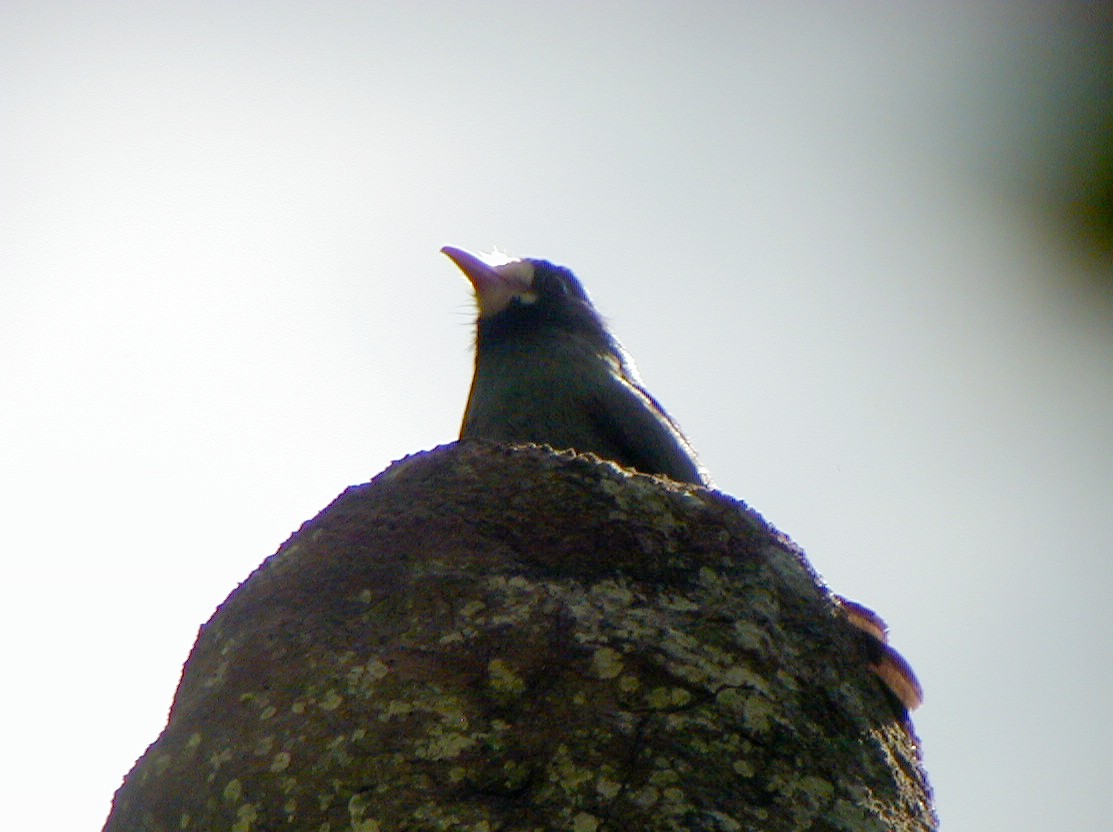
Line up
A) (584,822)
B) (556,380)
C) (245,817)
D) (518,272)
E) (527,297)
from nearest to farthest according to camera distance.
→ (584,822) < (245,817) < (556,380) < (527,297) < (518,272)

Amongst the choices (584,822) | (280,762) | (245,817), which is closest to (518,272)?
(280,762)

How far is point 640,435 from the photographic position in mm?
5656

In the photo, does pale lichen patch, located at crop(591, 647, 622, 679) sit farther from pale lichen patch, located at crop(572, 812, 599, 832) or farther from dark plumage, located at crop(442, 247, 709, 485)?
dark plumage, located at crop(442, 247, 709, 485)

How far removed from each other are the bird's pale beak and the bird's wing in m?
1.23

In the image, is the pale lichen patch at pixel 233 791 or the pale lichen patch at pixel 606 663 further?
the pale lichen patch at pixel 606 663

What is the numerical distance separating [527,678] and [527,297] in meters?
4.29

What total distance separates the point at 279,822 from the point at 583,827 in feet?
1.99

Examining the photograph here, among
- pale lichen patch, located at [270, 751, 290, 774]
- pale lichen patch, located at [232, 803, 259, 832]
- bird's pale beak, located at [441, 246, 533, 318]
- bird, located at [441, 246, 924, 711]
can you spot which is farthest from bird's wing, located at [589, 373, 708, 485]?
pale lichen patch, located at [232, 803, 259, 832]

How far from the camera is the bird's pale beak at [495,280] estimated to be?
7086 millimetres

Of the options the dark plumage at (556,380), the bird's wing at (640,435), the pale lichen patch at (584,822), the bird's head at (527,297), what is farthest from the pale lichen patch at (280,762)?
the bird's head at (527,297)

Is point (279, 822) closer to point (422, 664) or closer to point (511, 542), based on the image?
point (422, 664)

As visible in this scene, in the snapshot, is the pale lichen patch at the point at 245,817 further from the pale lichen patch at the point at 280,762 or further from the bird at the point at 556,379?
the bird at the point at 556,379

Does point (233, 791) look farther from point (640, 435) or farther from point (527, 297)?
point (527, 297)

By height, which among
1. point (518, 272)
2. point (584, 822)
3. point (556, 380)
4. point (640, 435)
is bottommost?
point (584, 822)
